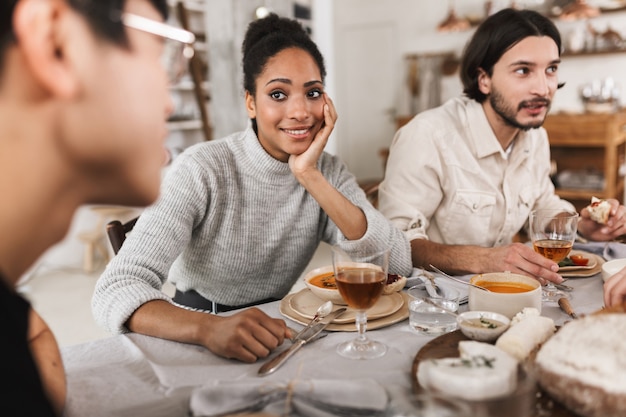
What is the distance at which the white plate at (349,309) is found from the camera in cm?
114

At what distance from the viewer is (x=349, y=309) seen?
3.88ft

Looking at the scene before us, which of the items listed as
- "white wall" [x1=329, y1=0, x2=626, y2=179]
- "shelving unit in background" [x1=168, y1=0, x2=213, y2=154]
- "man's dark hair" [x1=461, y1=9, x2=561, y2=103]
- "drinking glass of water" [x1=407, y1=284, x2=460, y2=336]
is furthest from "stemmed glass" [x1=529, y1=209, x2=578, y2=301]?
"white wall" [x1=329, y1=0, x2=626, y2=179]

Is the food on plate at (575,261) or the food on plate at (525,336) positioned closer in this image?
the food on plate at (525,336)

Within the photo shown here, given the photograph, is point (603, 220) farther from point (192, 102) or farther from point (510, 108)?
point (192, 102)

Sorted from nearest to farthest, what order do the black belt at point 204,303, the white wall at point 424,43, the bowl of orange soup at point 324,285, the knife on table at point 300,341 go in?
1. the knife on table at point 300,341
2. the bowl of orange soup at point 324,285
3. the black belt at point 204,303
4. the white wall at point 424,43

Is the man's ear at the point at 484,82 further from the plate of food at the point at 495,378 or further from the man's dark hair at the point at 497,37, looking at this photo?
the plate of food at the point at 495,378

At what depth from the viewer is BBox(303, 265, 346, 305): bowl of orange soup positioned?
1.22 metres

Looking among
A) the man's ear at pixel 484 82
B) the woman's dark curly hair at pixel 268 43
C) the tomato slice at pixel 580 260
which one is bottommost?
the tomato slice at pixel 580 260

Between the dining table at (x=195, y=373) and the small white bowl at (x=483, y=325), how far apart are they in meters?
0.08

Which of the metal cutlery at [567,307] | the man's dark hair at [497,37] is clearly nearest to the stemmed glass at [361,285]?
the metal cutlery at [567,307]

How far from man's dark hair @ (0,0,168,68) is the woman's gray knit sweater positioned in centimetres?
83

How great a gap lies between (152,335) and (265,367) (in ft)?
0.98

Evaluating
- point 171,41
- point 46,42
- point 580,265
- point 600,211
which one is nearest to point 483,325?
point 580,265

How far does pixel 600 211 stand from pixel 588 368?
119cm
